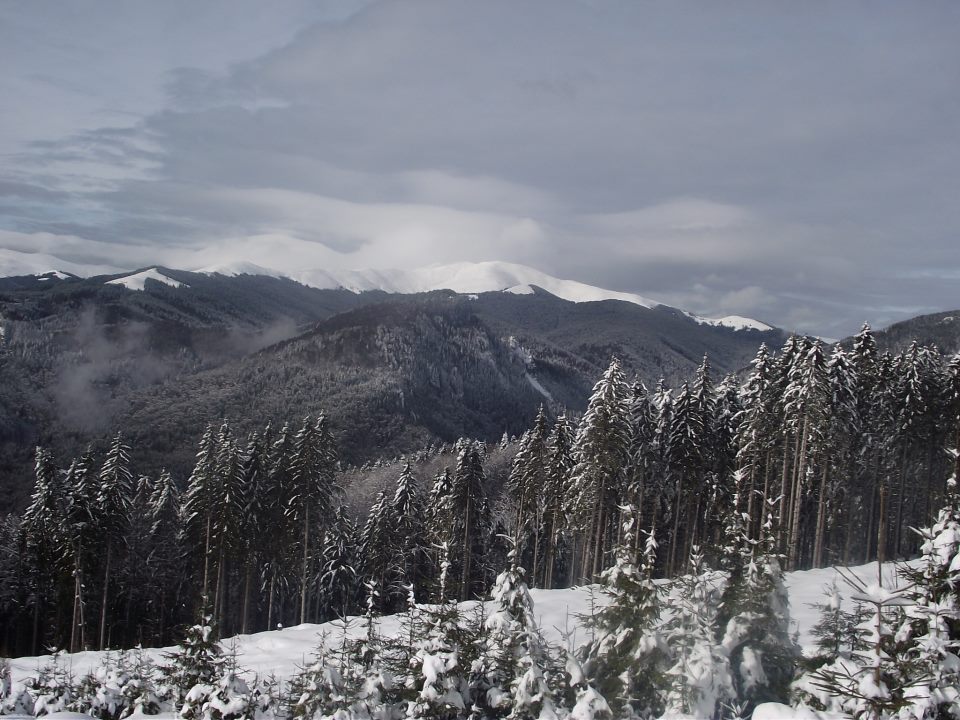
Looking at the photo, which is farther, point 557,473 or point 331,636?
point 557,473

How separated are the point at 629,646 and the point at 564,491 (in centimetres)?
2952

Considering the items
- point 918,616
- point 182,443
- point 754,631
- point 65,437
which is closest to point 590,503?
point 754,631

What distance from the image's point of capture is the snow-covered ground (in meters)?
18.8

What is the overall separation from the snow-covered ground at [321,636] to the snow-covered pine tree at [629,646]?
3739 mm

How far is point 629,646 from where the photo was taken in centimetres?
1205

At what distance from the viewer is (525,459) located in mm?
44406

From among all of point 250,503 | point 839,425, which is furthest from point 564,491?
point 250,503

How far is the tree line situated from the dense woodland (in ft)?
0.55

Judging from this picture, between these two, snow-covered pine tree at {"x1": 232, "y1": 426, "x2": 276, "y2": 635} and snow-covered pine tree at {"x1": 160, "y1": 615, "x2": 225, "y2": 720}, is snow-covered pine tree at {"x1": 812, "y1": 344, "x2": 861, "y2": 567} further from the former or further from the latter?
snow-covered pine tree at {"x1": 232, "y1": 426, "x2": 276, "y2": 635}

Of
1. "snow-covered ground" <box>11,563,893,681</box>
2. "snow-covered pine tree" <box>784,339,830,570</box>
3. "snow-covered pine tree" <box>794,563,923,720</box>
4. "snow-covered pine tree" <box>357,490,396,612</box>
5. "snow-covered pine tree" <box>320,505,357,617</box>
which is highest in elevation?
Result: "snow-covered pine tree" <box>784,339,830,570</box>

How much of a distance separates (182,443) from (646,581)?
180 metres

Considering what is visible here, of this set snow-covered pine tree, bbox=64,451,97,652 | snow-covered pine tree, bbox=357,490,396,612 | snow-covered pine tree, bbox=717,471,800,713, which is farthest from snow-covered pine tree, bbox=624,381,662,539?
snow-covered pine tree, bbox=64,451,97,652

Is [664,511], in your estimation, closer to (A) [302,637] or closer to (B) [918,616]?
(A) [302,637]

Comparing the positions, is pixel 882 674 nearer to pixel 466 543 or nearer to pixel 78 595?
pixel 466 543
